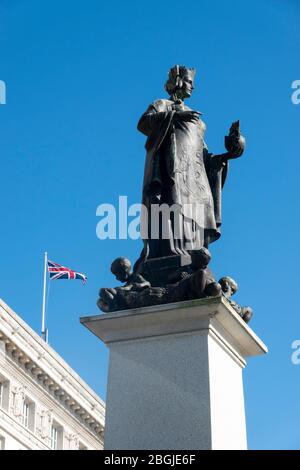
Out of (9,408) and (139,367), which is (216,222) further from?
(9,408)

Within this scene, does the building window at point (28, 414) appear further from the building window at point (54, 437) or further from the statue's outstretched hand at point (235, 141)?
the statue's outstretched hand at point (235, 141)

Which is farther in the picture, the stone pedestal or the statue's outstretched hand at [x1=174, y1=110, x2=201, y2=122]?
the statue's outstretched hand at [x1=174, y1=110, x2=201, y2=122]

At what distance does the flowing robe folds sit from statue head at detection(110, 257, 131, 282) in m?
0.27

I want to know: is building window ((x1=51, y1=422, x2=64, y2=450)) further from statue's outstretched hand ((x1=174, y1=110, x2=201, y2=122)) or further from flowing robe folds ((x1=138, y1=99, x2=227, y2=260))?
statue's outstretched hand ((x1=174, y1=110, x2=201, y2=122))

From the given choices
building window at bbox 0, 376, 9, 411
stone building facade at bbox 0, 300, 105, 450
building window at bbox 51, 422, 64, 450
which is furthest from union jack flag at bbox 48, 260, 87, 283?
building window at bbox 51, 422, 64, 450

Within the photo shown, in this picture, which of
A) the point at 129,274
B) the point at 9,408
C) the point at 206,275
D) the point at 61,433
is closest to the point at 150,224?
the point at 129,274

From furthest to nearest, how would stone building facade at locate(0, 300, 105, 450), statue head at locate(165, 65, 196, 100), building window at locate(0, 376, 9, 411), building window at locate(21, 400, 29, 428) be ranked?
building window at locate(21, 400, 29, 428)
stone building facade at locate(0, 300, 105, 450)
building window at locate(0, 376, 9, 411)
statue head at locate(165, 65, 196, 100)

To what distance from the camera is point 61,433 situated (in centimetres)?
5072

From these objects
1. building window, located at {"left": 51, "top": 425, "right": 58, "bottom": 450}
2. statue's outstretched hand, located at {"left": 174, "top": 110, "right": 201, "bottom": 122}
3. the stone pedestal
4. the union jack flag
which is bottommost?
the stone pedestal

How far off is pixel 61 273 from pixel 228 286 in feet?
128

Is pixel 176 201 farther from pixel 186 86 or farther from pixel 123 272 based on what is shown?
pixel 186 86

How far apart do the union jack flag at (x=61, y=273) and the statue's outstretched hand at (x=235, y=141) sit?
37.7 m

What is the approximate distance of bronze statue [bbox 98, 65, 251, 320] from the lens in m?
7.97

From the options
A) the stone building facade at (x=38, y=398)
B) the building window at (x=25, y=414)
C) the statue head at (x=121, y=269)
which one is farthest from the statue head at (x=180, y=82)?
the building window at (x=25, y=414)
